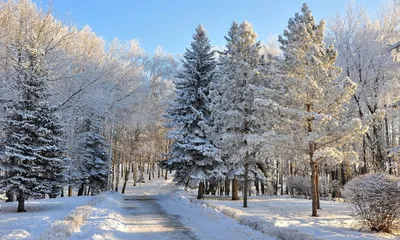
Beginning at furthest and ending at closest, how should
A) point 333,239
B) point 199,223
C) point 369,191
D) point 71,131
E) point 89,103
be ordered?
point 71,131
point 89,103
point 199,223
point 369,191
point 333,239

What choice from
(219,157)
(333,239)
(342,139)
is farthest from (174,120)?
(333,239)

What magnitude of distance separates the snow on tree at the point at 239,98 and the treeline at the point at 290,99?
58 mm

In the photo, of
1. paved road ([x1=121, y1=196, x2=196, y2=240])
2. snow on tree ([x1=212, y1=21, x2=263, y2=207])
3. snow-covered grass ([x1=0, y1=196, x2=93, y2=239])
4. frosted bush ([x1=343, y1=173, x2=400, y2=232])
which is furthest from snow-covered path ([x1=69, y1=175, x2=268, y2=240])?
snow on tree ([x1=212, y1=21, x2=263, y2=207])

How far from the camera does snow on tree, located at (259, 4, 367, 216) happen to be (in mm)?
14078

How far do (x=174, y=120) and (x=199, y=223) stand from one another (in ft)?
44.2

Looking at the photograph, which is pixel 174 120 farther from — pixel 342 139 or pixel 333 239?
pixel 333 239

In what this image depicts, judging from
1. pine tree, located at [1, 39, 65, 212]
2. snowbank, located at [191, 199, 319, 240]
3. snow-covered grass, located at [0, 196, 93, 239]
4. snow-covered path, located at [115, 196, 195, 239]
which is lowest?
snow-covered grass, located at [0, 196, 93, 239]

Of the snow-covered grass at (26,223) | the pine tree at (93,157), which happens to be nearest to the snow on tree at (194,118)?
the snow-covered grass at (26,223)

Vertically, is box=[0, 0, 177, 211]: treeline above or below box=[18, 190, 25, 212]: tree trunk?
above

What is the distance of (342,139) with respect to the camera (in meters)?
14.4

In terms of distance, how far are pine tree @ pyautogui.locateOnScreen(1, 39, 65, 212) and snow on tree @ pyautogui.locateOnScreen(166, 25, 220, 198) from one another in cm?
827

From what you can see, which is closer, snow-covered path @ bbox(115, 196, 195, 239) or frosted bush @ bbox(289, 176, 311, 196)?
snow-covered path @ bbox(115, 196, 195, 239)

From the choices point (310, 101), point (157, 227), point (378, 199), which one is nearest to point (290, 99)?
point (310, 101)

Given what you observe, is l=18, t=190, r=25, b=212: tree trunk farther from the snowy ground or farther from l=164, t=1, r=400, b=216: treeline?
l=164, t=1, r=400, b=216: treeline
